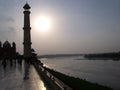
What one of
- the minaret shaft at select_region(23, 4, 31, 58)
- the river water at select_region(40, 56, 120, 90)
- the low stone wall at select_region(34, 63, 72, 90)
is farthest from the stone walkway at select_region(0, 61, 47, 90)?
the minaret shaft at select_region(23, 4, 31, 58)

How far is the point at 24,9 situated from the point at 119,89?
32712 millimetres

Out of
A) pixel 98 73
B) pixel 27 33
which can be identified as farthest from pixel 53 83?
pixel 98 73

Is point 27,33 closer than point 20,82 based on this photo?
No

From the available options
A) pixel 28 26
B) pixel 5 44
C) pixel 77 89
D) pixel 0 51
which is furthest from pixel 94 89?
pixel 5 44

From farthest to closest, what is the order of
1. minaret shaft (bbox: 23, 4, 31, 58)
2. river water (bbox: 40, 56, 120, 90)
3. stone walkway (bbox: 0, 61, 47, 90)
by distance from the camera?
minaret shaft (bbox: 23, 4, 31, 58)
river water (bbox: 40, 56, 120, 90)
stone walkway (bbox: 0, 61, 47, 90)

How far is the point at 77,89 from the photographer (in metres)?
18.3

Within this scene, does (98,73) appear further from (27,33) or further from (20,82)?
(20,82)

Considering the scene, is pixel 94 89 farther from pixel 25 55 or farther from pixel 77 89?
pixel 25 55

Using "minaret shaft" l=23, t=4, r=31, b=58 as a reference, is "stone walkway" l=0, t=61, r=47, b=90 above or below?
below

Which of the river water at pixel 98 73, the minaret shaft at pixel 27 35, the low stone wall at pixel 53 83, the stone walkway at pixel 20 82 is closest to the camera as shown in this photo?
the low stone wall at pixel 53 83

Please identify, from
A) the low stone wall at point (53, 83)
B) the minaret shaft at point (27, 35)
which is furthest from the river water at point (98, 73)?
the low stone wall at point (53, 83)

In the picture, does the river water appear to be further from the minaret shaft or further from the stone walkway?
the stone walkway

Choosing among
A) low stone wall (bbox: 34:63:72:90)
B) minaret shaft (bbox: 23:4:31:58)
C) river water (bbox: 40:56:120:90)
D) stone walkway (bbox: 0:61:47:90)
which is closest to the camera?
low stone wall (bbox: 34:63:72:90)

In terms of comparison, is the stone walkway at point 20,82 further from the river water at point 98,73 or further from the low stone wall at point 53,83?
the river water at point 98,73
